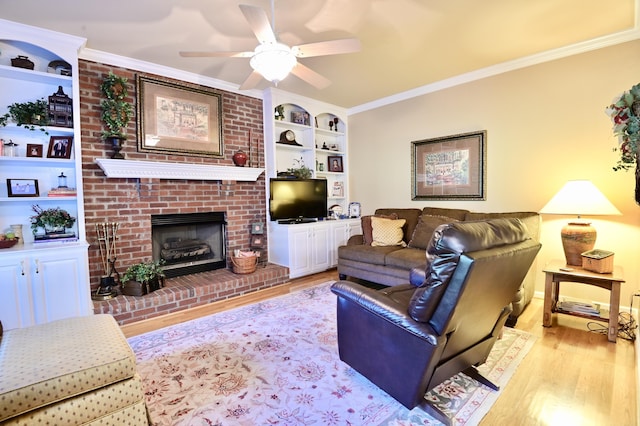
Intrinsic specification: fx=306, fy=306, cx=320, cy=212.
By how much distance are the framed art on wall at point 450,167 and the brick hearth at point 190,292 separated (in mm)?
2328

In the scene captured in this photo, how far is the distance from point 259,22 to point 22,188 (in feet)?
8.95

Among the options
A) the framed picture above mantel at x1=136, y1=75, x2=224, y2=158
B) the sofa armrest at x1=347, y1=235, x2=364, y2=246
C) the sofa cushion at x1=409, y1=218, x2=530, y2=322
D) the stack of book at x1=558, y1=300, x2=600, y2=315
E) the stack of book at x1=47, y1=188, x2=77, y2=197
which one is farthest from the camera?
the sofa armrest at x1=347, y1=235, x2=364, y2=246

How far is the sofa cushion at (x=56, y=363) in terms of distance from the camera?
47.9 inches

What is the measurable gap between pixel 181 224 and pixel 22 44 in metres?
2.22

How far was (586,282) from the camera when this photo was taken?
2572mm

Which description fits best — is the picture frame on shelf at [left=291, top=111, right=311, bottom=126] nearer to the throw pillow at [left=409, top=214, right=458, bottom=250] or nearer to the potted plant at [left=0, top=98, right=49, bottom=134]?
the throw pillow at [left=409, top=214, right=458, bottom=250]

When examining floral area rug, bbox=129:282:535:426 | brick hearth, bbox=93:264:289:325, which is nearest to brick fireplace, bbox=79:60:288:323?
brick hearth, bbox=93:264:289:325

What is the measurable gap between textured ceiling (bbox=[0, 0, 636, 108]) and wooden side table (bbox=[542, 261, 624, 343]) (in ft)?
7.07

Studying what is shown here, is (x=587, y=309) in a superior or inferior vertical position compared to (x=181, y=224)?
inferior

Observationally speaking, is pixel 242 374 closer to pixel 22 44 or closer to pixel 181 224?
pixel 181 224

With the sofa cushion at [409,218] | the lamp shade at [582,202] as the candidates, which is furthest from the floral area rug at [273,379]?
the sofa cushion at [409,218]

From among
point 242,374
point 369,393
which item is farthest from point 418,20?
point 242,374

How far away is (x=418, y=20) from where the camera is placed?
8.55ft

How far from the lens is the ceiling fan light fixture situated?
6.70 ft
